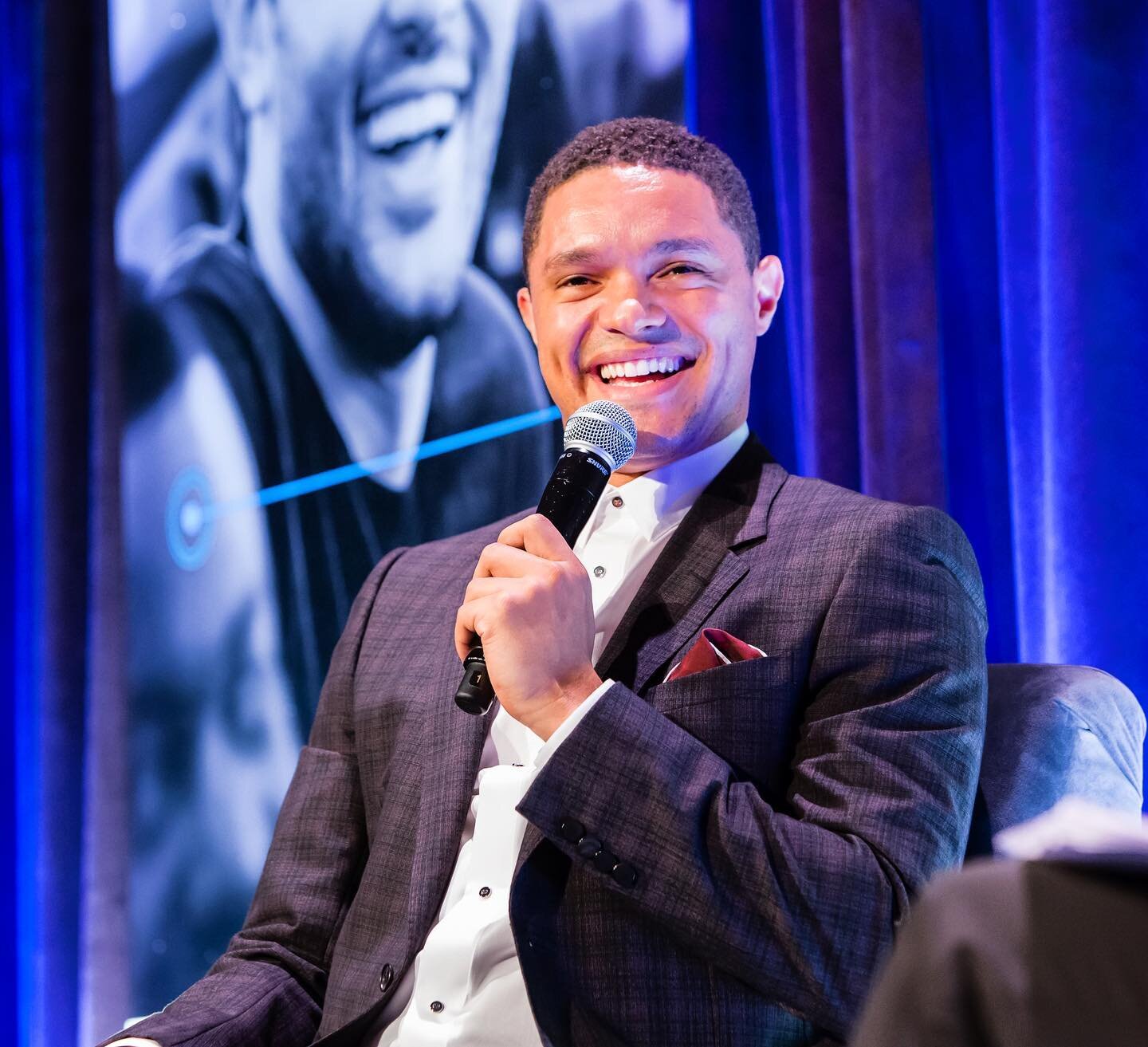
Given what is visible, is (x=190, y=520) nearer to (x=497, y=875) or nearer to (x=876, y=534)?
(x=497, y=875)

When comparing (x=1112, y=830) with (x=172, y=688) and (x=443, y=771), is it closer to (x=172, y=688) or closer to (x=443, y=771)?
(x=443, y=771)

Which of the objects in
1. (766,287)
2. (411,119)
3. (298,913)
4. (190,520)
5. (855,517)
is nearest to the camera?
(855,517)

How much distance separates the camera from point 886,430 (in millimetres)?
1856

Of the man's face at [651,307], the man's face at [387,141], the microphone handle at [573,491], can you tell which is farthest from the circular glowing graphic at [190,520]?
the microphone handle at [573,491]

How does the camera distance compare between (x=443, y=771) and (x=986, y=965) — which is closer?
(x=986, y=965)

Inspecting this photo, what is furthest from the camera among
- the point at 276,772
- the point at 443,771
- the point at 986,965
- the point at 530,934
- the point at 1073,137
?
the point at 276,772

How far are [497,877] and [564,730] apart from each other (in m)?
0.28

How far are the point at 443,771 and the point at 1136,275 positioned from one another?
1.15m

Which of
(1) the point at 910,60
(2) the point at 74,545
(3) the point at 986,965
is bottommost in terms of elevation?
(3) the point at 986,965

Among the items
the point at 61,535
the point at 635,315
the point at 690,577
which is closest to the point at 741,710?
the point at 690,577

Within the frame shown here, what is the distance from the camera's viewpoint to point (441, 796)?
146 cm

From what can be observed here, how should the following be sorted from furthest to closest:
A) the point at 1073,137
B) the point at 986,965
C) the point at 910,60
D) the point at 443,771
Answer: the point at 910,60
the point at 1073,137
the point at 443,771
the point at 986,965

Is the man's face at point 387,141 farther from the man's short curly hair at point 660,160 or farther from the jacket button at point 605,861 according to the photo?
the jacket button at point 605,861

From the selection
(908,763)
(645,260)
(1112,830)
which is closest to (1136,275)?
(645,260)
